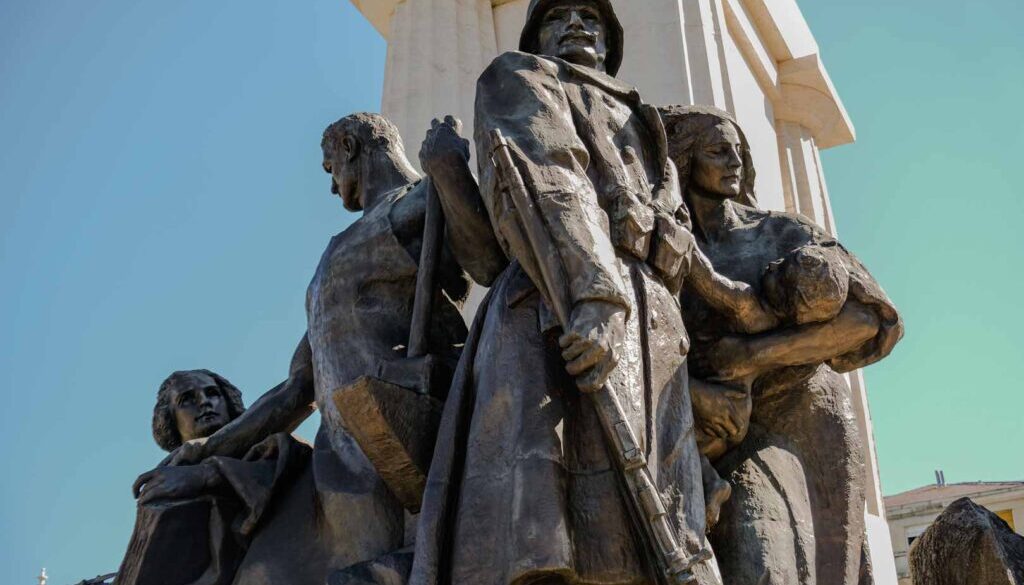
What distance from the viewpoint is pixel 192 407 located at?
A: 639cm

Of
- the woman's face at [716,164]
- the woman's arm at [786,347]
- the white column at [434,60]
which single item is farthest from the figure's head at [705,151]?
the white column at [434,60]

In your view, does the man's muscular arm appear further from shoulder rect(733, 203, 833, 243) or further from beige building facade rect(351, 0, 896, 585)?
beige building facade rect(351, 0, 896, 585)

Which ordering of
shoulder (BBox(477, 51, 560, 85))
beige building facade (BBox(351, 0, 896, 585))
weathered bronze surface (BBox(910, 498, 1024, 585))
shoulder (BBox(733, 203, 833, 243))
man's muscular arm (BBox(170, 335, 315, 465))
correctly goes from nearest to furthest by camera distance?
1. shoulder (BBox(477, 51, 560, 85))
2. shoulder (BBox(733, 203, 833, 243))
3. weathered bronze surface (BBox(910, 498, 1024, 585))
4. man's muscular arm (BBox(170, 335, 315, 465))
5. beige building facade (BBox(351, 0, 896, 585))

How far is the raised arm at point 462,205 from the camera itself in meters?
5.11

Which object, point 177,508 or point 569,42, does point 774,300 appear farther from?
point 177,508

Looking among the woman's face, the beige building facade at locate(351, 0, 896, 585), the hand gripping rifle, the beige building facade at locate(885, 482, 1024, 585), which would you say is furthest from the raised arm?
the beige building facade at locate(885, 482, 1024, 585)

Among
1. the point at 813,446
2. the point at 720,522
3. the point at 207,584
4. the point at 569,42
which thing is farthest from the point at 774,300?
the point at 207,584

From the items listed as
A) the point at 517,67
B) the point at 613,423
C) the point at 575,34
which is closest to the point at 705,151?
the point at 575,34

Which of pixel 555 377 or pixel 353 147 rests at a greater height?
pixel 353 147

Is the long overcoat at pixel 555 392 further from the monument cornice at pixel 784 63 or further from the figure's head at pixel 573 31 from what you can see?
the monument cornice at pixel 784 63

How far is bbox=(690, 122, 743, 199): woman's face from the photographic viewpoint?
559 centimetres

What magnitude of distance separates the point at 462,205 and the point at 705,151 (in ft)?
3.74

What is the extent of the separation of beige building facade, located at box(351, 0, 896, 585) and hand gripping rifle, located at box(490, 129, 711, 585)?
3025mm

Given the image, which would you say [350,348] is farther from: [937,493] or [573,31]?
[937,493]
